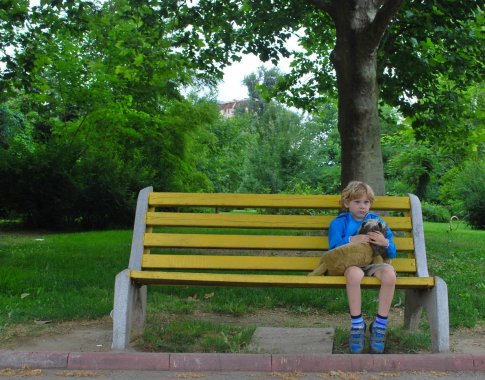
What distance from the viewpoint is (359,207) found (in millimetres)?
4664

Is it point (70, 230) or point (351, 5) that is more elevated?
point (351, 5)

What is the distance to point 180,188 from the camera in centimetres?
2103

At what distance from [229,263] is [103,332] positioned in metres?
1.19

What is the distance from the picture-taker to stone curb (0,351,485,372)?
405 centimetres

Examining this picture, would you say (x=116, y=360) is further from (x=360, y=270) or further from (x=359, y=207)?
(x=359, y=207)

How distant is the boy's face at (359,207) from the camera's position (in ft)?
15.3

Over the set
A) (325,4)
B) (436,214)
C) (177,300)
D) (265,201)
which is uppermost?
(325,4)

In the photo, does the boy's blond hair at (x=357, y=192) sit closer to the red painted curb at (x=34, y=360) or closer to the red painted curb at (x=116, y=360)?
the red painted curb at (x=116, y=360)

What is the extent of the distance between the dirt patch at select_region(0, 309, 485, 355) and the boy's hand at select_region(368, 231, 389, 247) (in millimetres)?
932

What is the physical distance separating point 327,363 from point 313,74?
39.4ft

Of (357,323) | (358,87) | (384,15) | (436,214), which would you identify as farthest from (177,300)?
(436,214)

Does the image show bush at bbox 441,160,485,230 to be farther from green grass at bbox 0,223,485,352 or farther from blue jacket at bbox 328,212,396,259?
blue jacket at bbox 328,212,396,259

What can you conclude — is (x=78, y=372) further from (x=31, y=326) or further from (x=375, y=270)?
(x=375, y=270)

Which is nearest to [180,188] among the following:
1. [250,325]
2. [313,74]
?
[313,74]
